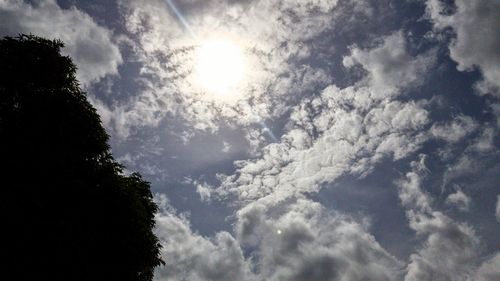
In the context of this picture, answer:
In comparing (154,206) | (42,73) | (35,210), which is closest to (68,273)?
(35,210)

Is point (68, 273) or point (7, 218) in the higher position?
point (7, 218)

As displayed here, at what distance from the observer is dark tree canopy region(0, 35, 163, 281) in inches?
473

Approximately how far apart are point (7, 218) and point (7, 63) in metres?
7.47

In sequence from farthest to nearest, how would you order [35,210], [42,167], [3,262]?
1. [42,167]
2. [35,210]
3. [3,262]

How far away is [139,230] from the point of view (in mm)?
14492

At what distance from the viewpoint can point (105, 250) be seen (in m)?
13.5

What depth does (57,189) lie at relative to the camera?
42.6 feet

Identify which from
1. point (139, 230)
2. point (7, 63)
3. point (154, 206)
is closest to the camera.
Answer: point (139, 230)

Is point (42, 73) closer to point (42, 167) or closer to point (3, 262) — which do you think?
point (42, 167)

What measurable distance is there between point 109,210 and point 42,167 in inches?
114

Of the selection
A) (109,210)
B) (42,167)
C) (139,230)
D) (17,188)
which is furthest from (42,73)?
(139,230)

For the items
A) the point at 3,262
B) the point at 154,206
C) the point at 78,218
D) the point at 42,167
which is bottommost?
the point at 3,262

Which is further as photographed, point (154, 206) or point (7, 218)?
point (154, 206)

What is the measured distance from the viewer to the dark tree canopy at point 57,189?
473 inches
